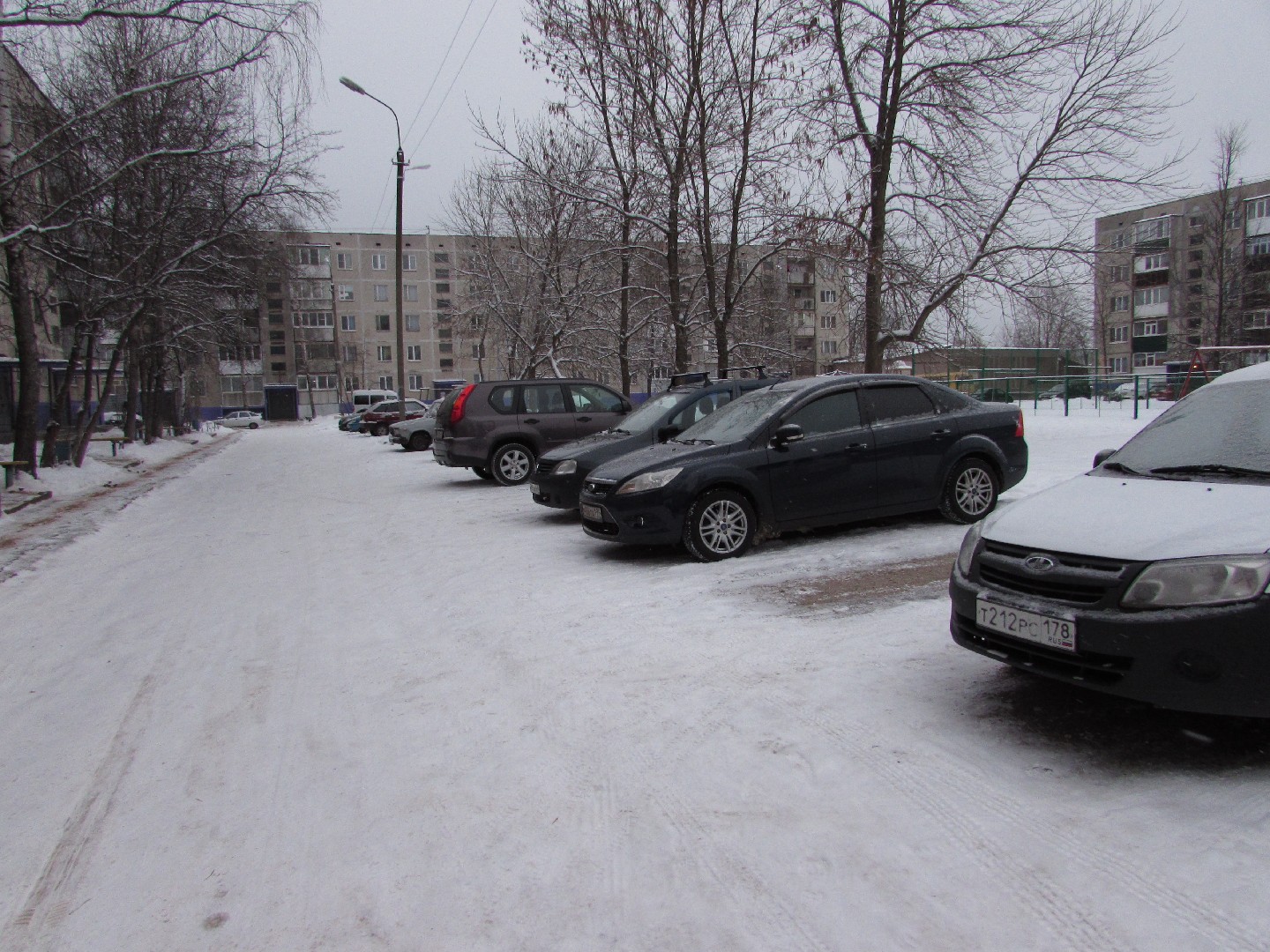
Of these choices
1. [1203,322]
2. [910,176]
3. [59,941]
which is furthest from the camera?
[1203,322]

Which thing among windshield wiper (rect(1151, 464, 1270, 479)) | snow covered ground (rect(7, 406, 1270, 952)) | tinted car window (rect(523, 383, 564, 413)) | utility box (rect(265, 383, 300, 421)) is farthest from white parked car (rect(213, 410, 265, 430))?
windshield wiper (rect(1151, 464, 1270, 479))

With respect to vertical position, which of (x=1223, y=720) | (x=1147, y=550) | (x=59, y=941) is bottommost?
(x=59, y=941)

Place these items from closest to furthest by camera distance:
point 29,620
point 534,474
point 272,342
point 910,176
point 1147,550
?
point 1147,550 → point 29,620 → point 534,474 → point 910,176 → point 272,342

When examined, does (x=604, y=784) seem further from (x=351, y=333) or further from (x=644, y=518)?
(x=351, y=333)

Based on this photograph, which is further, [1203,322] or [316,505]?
[1203,322]

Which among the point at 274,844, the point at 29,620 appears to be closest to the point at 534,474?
the point at 29,620

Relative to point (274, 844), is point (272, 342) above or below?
above

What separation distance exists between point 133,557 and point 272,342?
293 feet

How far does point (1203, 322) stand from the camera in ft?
136

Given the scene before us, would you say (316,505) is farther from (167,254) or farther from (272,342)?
(272,342)

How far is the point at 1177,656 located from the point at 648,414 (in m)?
7.83

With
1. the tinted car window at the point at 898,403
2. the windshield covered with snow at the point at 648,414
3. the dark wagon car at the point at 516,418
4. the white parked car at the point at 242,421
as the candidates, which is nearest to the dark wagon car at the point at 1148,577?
the tinted car window at the point at 898,403

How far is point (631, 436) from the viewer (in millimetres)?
10250

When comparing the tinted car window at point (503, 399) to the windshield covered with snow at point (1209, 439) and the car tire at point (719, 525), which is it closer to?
the car tire at point (719, 525)
